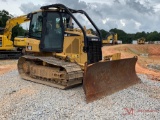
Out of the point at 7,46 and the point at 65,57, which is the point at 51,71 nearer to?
the point at 65,57

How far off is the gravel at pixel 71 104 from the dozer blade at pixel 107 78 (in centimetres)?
26

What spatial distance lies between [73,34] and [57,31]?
2.37 feet

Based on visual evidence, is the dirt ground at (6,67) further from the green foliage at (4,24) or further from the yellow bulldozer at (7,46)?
the green foliage at (4,24)

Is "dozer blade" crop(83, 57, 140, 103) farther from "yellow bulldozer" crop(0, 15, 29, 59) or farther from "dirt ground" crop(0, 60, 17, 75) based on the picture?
"yellow bulldozer" crop(0, 15, 29, 59)

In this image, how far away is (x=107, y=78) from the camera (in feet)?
29.8

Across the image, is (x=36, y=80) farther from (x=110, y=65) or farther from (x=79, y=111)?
(x=79, y=111)

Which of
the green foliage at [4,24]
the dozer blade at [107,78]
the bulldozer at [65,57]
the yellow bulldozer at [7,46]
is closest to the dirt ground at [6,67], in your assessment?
the yellow bulldozer at [7,46]

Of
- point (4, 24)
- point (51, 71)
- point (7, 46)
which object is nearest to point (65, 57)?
point (51, 71)

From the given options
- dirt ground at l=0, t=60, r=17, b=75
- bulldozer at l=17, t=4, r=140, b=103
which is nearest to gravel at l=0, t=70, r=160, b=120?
bulldozer at l=17, t=4, r=140, b=103

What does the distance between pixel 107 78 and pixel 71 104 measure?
1950 mm

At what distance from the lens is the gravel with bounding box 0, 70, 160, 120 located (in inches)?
267

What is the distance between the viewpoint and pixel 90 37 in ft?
31.4

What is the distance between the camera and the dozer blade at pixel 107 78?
320 inches

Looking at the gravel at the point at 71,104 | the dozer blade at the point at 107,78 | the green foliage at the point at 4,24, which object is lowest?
the gravel at the point at 71,104
